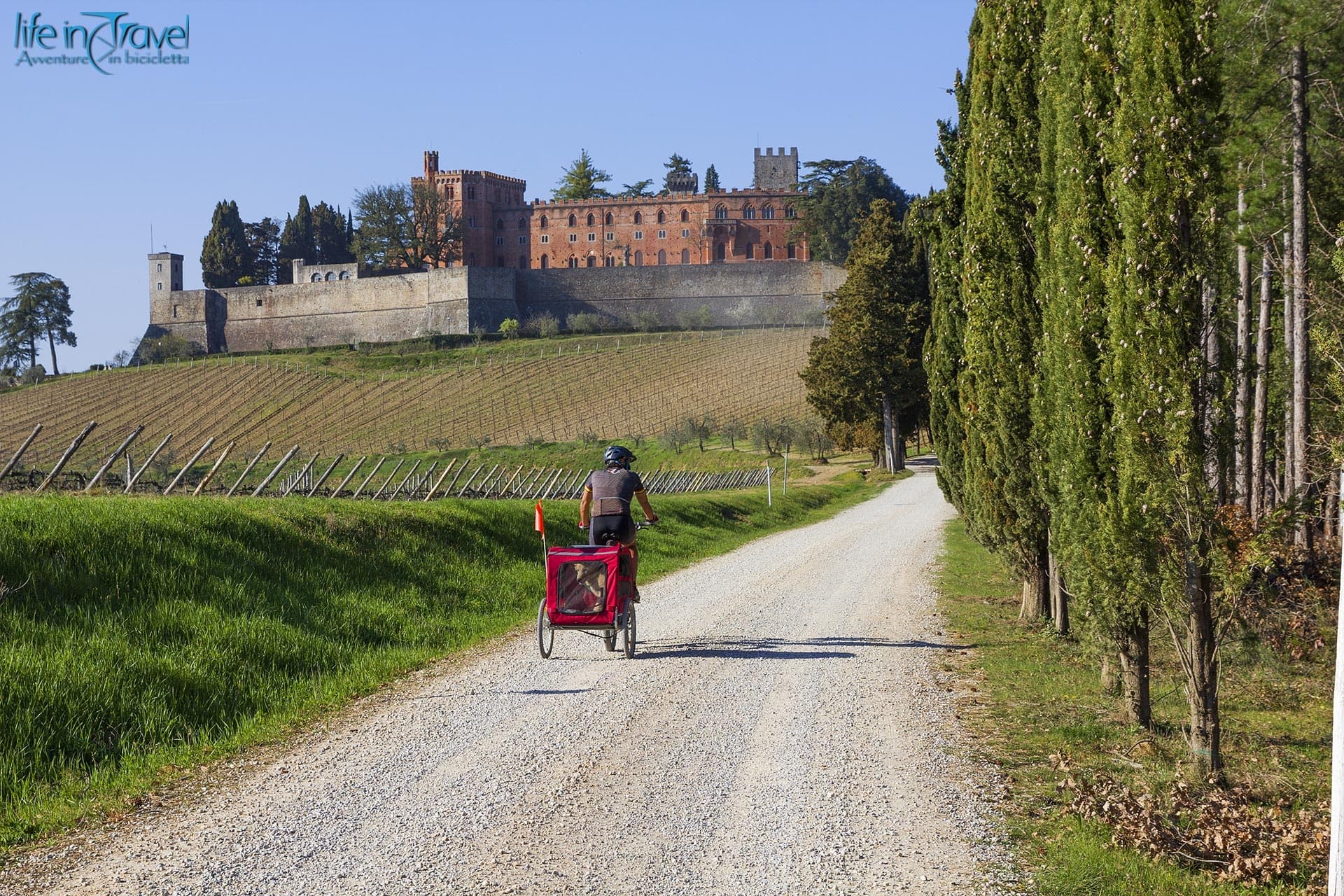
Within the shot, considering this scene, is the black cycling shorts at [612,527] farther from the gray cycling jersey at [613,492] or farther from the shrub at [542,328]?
the shrub at [542,328]

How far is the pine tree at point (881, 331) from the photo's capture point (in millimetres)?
44938

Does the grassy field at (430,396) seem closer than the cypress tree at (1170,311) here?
No

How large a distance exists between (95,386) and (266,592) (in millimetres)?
79202

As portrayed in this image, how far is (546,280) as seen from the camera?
355 ft

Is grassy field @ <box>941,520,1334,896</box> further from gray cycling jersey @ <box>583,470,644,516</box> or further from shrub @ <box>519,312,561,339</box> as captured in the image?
shrub @ <box>519,312,561,339</box>

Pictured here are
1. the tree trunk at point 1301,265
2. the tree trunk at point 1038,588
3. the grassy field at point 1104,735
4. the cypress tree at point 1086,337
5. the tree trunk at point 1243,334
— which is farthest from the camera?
the tree trunk at point 1301,265

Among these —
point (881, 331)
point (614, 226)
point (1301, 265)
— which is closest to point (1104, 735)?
point (1301, 265)

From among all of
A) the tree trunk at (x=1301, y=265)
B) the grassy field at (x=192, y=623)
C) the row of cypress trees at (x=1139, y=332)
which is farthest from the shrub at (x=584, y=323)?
the row of cypress trees at (x=1139, y=332)

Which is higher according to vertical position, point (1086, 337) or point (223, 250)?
point (223, 250)

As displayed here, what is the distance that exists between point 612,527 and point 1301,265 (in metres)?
8.69

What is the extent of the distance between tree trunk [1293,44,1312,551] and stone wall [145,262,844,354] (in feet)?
289

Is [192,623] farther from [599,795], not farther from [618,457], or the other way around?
[599,795]

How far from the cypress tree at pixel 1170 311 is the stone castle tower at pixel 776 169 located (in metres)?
120

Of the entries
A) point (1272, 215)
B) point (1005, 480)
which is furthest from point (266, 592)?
point (1272, 215)
